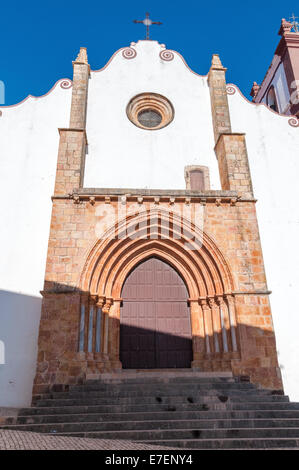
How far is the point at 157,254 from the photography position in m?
9.37

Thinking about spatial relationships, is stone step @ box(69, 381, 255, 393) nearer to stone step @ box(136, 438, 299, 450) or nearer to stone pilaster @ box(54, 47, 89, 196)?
stone step @ box(136, 438, 299, 450)

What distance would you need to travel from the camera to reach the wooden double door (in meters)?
8.56

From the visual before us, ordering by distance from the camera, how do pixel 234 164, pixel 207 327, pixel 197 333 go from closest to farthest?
pixel 207 327 → pixel 197 333 → pixel 234 164

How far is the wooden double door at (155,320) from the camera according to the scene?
856cm

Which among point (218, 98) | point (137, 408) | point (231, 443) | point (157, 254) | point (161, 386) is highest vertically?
point (218, 98)

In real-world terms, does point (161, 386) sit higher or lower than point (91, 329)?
lower

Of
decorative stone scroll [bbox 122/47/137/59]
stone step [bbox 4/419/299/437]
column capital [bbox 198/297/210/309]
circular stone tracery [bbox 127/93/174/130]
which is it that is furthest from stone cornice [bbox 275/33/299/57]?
stone step [bbox 4/419/299/437]

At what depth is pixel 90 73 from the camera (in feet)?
37.3

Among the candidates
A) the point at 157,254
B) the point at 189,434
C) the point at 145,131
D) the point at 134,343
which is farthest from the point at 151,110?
the point at 189,434

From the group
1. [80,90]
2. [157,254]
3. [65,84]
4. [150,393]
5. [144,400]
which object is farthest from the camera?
[65,84]

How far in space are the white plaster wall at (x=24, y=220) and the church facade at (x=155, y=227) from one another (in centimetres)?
6

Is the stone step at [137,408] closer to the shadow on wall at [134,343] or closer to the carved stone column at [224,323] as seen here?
the shadow on wall at [134,343]

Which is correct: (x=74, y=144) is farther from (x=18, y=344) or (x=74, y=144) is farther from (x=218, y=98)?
(x=18, y=344)

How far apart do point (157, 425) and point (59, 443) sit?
1.70 metres
